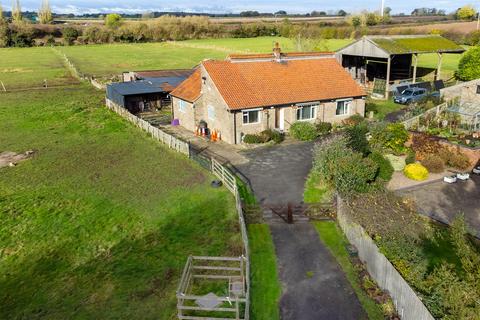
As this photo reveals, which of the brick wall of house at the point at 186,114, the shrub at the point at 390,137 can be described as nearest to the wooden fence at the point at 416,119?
the shrub at the point at 390,137

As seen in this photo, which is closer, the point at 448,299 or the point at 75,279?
the point at 448,299

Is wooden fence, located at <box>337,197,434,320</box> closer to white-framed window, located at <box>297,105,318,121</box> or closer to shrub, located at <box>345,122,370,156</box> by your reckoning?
shrub, located at <box>345,122,370,156</box>

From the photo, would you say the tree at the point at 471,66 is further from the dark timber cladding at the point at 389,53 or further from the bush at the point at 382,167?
the bush at the point at 382,167

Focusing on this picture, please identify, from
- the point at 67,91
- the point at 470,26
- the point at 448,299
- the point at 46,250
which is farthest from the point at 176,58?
the point at 448,299

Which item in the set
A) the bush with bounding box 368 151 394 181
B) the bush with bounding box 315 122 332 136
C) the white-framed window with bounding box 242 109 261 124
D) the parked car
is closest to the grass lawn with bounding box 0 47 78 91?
Answer: the white-framed window with bounding box 242 109 261 124

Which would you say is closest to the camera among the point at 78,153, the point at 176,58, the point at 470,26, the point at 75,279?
the point at 75,279

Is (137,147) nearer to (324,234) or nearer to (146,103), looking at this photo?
(146,103)

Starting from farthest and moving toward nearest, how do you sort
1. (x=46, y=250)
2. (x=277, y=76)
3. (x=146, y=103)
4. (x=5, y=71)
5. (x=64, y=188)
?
(x=5, y=71) → (x=146, y=103) → (x=277, y=76) → (x=64, y=188) → (x=46, y=250)

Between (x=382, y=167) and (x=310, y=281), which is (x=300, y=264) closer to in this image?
(x=310, y=281)
